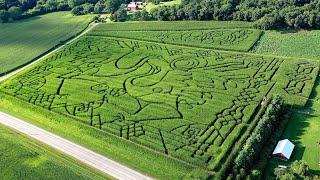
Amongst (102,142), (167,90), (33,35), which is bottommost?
(102,142)

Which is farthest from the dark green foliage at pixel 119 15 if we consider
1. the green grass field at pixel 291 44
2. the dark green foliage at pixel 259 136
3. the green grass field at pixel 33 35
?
the dark green foliage at pixel 259 136

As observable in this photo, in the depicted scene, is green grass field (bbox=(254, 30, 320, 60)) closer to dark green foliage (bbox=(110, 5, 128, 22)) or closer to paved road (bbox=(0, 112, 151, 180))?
dark green foliage (bbox=(110, 5, 128, 22))

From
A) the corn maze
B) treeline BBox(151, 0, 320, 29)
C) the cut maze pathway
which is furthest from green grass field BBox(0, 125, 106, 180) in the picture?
treeline BBox(151, 0, 320, 29)

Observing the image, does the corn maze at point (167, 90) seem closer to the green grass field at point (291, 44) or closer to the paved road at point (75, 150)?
the green grass field at point (291, 44)

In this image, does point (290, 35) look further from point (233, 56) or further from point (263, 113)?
point (263, 113)

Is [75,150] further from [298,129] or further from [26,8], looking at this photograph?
[26,8]

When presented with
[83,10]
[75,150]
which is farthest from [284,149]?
[83,10]
